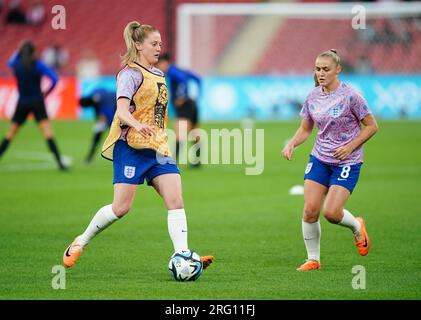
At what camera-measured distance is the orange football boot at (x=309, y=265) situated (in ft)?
28.4

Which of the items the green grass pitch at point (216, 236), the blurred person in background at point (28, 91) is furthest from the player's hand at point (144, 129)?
the blurred person in background at point (28, 91)

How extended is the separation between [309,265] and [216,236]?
2.35 meters

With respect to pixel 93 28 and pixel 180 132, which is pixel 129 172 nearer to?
pixel 180 132

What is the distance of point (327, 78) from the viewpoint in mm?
8695

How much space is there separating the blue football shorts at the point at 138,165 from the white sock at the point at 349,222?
179 centimetres

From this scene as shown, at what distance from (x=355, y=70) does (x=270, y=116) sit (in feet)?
12.2

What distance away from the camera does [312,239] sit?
8891mm

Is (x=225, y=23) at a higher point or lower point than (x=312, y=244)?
higher

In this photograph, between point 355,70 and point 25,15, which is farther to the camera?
point 25,15

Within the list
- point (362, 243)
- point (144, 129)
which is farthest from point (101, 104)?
point (144, 129)

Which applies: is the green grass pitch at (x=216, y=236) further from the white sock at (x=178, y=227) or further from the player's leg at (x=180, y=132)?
the player's leg at (x=180, y=132)
